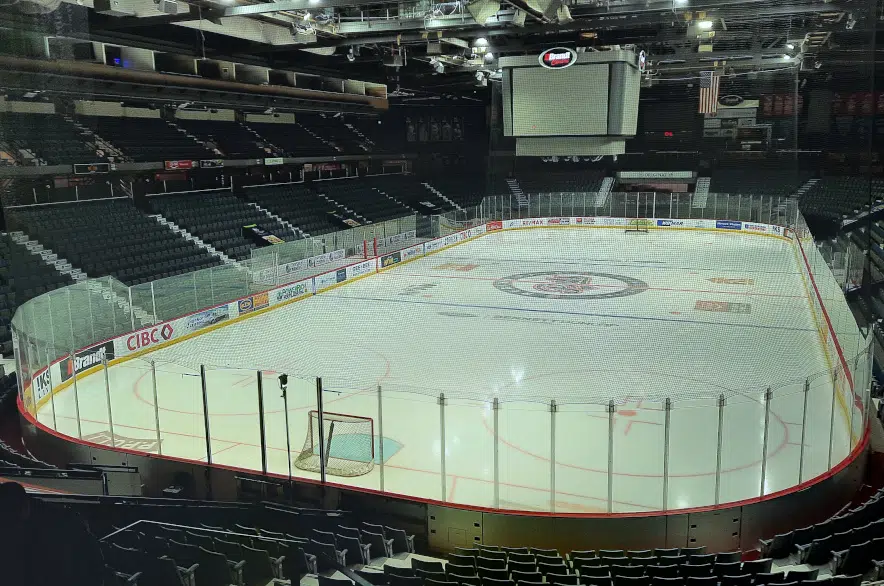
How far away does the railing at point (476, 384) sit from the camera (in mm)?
7254

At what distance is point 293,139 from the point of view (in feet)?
102

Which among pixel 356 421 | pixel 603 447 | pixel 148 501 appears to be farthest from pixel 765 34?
pixel 148 501

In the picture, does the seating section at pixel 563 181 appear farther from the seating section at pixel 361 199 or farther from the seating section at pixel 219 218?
the seating section at pixel 219 218

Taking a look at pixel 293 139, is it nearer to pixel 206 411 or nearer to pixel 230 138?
pixel 230 138

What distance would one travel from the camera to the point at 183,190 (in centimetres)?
2550

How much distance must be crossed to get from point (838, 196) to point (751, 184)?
341 cm

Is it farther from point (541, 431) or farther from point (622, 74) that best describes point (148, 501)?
point (622, 74)

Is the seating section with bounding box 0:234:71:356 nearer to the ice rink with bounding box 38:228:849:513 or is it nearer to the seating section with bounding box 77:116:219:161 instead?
the ice rink with bounding box 38:228:849:513

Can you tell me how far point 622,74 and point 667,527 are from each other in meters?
11.6

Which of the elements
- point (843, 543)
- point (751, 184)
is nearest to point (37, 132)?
point (843, 543)

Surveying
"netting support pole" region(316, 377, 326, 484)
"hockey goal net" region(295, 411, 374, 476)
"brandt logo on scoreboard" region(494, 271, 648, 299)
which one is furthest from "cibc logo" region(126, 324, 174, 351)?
"brandt logo on scoreboard" region(494, 271, 648, 299)

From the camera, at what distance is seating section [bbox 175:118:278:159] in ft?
88.0

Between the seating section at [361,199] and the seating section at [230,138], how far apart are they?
3204 mm

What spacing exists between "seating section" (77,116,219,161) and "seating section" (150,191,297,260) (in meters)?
1.37
